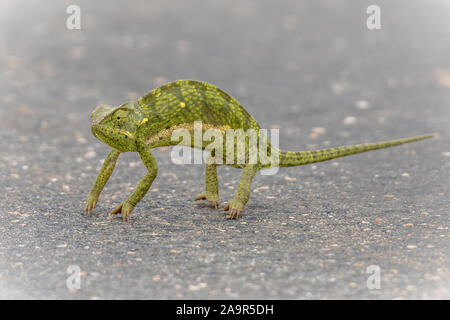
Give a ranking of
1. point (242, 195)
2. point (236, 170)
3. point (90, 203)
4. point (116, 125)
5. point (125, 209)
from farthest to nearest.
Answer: point (236, 170), point (90, 203), point (242, 195), point (125, 209), point (116, 125)

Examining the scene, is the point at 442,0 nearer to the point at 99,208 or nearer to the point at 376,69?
the point at 376,69

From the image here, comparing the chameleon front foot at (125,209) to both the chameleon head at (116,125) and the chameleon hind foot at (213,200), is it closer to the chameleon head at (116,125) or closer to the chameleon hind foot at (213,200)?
the chameleon head at (116,125)

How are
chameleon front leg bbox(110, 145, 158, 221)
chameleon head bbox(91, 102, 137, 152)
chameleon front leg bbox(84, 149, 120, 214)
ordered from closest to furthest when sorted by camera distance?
chameleon head bbox(91, 102, 137, 152), chameleon front leg bbox(110, 145, 158, 221), chameleon front leg bbox(84, 149, 120, 214)

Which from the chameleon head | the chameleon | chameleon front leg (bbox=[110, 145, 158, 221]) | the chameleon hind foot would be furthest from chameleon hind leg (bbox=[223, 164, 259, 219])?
the chameleon head

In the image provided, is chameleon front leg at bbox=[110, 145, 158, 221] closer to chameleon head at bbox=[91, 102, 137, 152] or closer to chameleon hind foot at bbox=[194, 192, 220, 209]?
chameleon head at bbox=[91, 102, 137, 152]

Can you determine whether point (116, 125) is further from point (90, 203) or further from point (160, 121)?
point (90, 203)

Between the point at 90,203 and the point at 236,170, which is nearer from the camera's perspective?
the point at 90,203

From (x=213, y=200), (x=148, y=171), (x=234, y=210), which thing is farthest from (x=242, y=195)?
(x=148, y=171)
